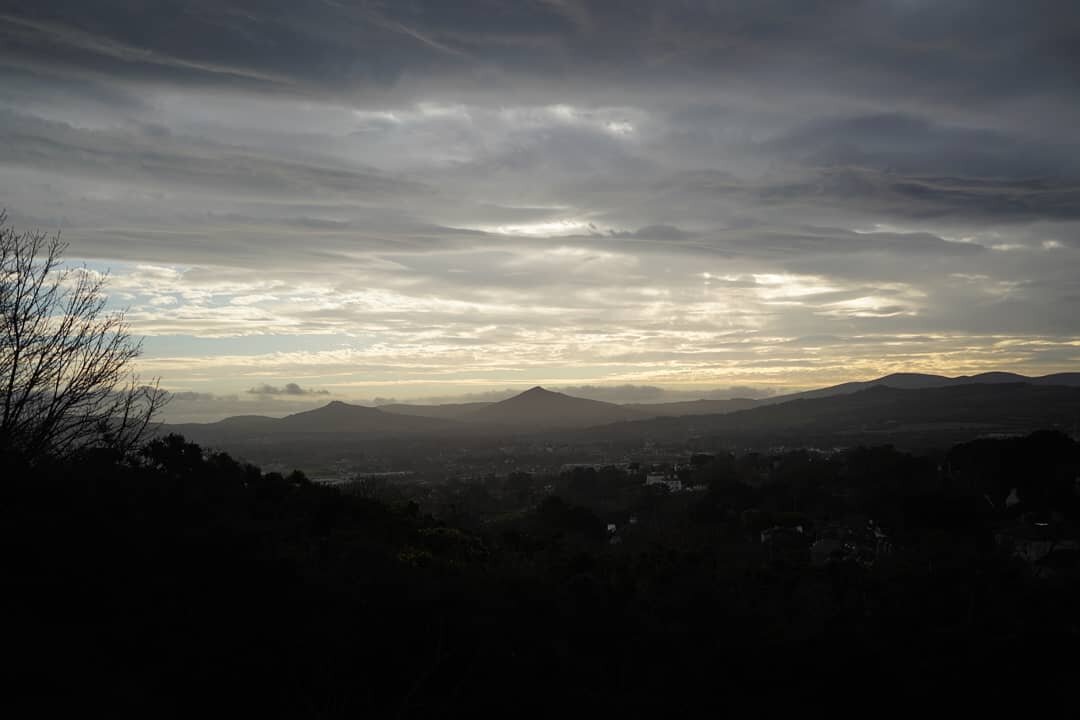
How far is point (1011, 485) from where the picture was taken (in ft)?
79.5

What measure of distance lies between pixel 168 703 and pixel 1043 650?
10.1 metres

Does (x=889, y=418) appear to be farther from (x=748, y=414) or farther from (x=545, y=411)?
(x=545, y=411)

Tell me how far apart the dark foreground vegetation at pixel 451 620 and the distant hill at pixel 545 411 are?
111811 millimetres

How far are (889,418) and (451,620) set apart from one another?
84.2 meters

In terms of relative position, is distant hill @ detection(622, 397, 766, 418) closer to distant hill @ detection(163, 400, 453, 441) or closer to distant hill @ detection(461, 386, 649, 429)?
distant hill @ detection(461, 386, 649, 429)

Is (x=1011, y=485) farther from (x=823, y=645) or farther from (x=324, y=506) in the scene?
(x=324, y=506)

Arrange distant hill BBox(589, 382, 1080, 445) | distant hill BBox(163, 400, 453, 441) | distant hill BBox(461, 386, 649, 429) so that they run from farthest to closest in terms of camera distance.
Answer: distant hill BBox(461, 386, 649, 429) < distant hill BBox(163, 400, 453, 441) < distant hill BBox(589, 382, 1080, 445)

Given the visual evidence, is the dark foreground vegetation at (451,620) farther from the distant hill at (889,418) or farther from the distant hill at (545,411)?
the distant hill at (545,411)

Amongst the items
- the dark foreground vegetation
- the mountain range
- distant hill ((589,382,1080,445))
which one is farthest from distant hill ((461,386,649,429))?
the dark foreground vegetation

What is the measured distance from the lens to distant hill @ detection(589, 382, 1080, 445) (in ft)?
201

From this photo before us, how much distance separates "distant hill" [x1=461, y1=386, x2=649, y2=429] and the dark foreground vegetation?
111811 mm

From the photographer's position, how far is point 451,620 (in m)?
8.17

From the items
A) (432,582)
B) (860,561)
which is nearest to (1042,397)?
(860,561)

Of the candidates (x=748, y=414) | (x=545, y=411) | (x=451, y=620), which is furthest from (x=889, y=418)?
(x=451, y=620)
